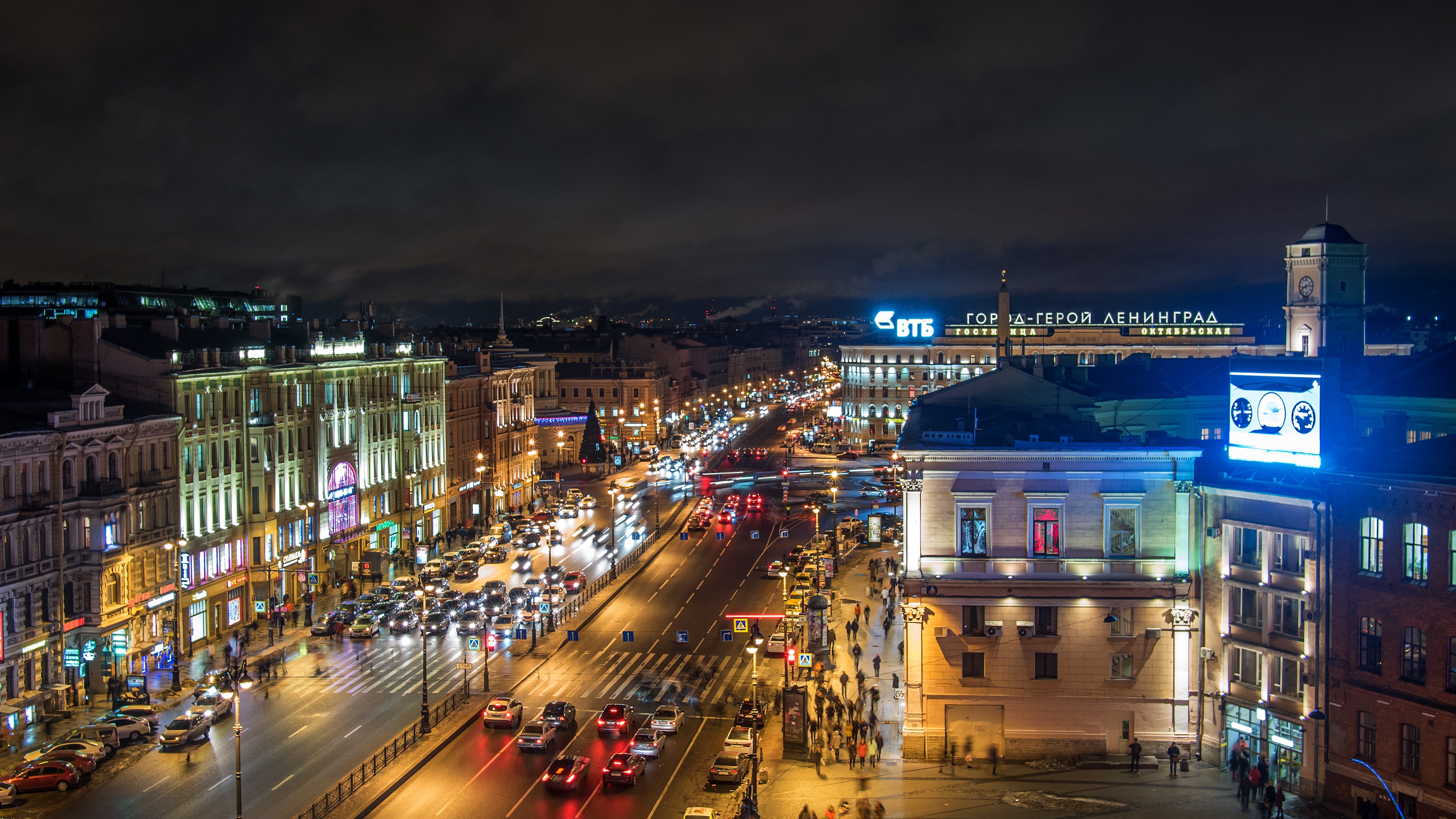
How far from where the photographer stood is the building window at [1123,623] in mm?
44250

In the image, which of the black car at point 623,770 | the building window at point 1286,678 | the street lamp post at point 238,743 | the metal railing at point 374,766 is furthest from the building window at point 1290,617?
the street lamp post at point 238,743

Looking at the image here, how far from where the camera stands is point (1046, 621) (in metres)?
44.7

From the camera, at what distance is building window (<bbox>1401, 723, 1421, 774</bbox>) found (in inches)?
1475

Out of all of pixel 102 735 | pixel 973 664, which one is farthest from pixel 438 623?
pixel 973 664

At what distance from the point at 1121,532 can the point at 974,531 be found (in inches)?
203

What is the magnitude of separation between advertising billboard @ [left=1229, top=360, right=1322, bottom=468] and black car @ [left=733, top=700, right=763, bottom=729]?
64.1ft

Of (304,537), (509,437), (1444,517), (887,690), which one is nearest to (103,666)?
(304,537)

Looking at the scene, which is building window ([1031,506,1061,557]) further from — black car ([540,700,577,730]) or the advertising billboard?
black car ([540,700,577,730])

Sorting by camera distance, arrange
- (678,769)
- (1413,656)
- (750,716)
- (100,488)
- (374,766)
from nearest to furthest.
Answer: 1. (1413,656)
2. (374,766)
3. (678,769)
4. (750,716)
5. (100,488)

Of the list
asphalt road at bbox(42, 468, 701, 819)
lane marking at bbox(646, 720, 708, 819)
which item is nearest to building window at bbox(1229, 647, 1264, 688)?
lane marking at bbox(646, 720, 708, 819)

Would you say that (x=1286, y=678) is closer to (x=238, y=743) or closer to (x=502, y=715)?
(x=502, y=715)

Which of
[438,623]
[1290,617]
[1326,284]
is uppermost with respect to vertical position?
[1326,284]

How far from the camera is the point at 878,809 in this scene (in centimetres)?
3744

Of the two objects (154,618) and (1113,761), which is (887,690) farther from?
(154,618)
